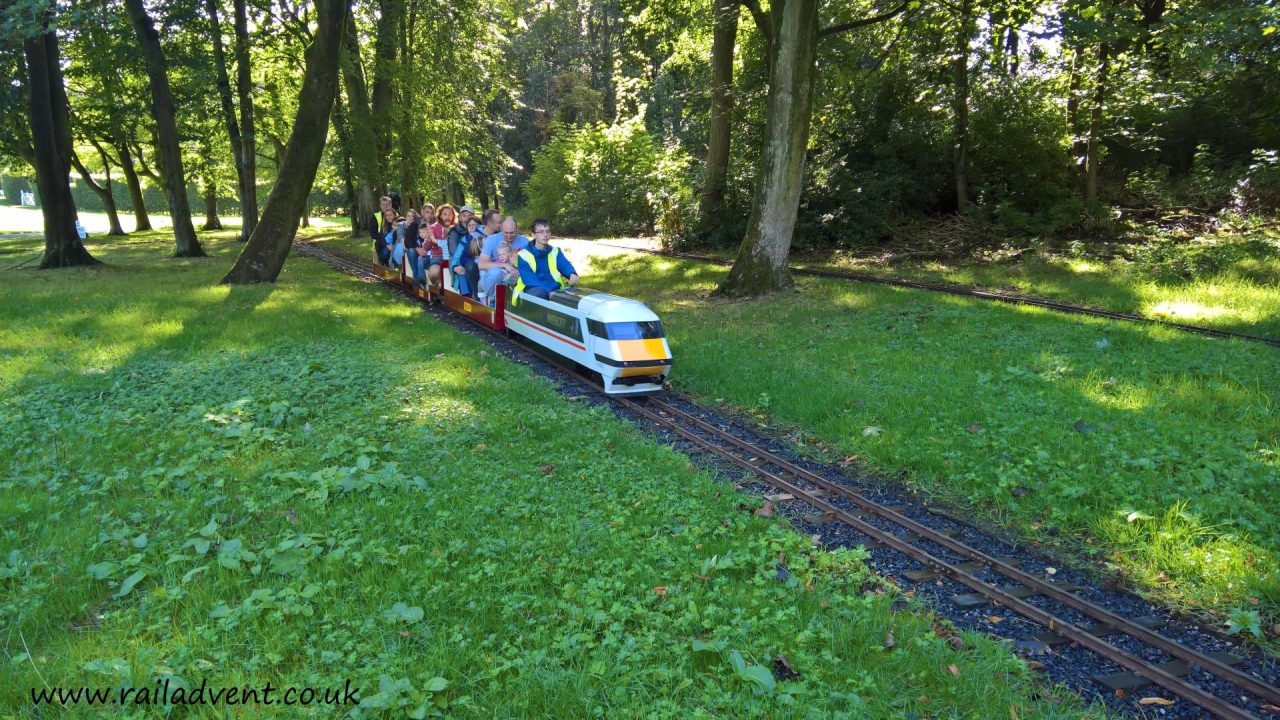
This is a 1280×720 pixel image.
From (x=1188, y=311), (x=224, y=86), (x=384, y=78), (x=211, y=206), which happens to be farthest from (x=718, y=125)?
(x=211, y=206)

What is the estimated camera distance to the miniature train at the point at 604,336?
8.25 metres

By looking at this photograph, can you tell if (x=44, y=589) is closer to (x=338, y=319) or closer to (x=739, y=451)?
(x=739, y=451)

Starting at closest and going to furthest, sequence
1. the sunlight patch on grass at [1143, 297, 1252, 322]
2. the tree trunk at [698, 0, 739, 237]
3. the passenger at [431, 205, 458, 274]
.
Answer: the sunlight patch on grass at [1143, 297, 1252, 322]
the passenger at [431, 205, 458, 274]
the tree trunk at [698, 0, 739, 237]

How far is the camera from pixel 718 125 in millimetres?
21266

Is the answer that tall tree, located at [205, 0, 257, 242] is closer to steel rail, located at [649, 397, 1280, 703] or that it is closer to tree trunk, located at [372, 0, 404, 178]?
tree trunk, located at [372, 0, 404, 178]

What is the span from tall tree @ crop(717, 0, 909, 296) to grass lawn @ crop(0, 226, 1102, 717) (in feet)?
24.8

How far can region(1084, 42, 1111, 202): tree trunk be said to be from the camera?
53.5 ft

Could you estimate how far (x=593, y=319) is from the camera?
850cm

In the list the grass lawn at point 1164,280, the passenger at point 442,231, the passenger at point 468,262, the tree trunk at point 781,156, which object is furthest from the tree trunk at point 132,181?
the grass lawn at point 1164,280

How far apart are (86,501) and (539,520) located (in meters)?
3.32

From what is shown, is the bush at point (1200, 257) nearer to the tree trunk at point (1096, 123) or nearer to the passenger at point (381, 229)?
the tree trunk at point (1096, 123)

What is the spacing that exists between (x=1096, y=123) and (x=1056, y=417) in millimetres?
13559
